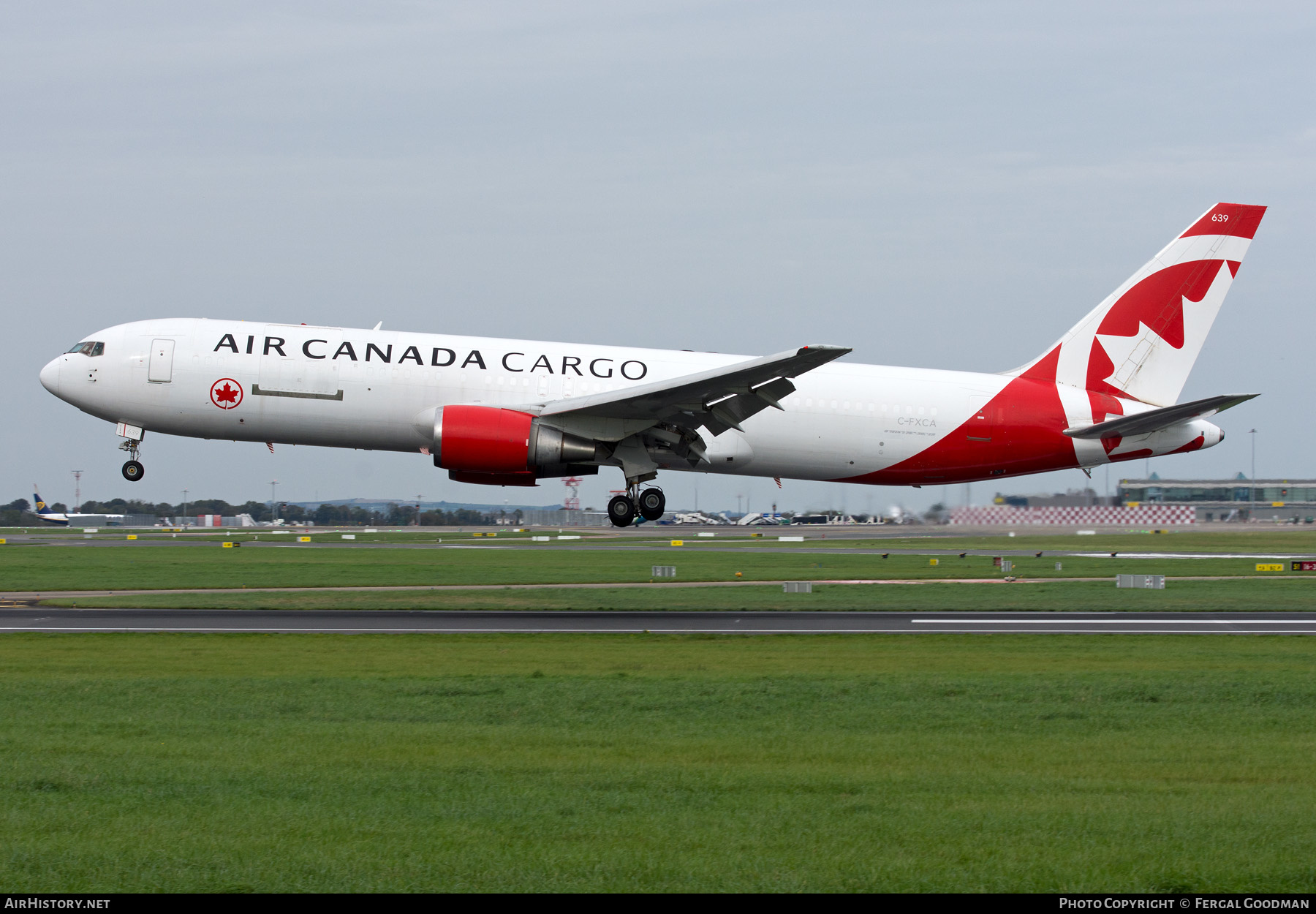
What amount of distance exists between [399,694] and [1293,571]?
145ft

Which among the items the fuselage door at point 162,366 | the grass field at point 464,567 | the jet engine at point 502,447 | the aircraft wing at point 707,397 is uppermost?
the fuselage door at point 162,366

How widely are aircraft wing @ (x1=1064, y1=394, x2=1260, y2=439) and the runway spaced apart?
15.1 ft

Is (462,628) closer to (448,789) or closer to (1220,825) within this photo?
(448,789)

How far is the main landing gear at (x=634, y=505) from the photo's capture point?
30.4m

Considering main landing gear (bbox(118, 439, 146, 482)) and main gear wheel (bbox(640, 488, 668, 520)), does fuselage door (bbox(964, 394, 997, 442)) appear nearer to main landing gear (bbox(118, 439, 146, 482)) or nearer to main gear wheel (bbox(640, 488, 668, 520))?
main gear wheel (bbox(640, 488, 668, 520))

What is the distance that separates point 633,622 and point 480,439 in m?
5.71

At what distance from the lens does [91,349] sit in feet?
98.2

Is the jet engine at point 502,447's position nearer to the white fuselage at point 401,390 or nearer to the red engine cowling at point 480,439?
the red engine cowling at point 480,439

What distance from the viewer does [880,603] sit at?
36000mm

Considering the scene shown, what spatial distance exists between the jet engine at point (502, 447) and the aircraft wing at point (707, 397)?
26.1 inches

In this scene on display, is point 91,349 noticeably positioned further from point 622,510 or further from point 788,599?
point 788,599

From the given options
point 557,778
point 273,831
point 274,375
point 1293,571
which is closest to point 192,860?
point 273,831

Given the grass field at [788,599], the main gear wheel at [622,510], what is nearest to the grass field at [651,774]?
the main gear wheel at [622,510]
